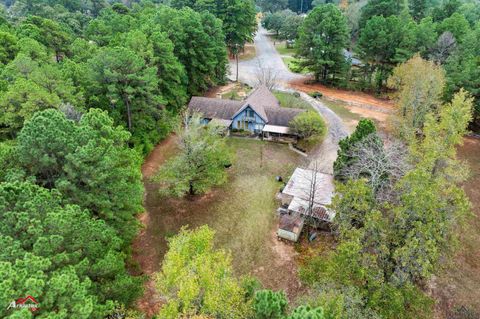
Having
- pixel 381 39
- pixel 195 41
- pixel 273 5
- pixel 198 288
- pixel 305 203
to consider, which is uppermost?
pixel 273 5

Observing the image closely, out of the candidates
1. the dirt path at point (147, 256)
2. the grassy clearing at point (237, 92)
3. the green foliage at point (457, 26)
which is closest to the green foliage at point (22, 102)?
the dirt path at point (147, 256)

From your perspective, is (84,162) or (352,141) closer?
(84,162)

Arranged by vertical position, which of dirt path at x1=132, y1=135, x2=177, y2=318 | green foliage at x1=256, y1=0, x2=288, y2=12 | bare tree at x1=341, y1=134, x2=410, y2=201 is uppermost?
green foliage at x1=256, y1=0, x2=288, y2=12

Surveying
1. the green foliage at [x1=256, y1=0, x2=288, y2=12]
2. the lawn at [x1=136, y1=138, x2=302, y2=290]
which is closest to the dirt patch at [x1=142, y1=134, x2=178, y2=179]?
the lawn at [x1=136, y1=138, x2=302, y2=290]

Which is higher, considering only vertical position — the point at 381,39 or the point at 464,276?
the point at 381,39

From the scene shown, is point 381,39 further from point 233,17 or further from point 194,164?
point 194,164

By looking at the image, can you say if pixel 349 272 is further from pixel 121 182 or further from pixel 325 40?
pixel 325 40

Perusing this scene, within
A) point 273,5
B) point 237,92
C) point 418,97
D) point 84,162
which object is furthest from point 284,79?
point 273,5

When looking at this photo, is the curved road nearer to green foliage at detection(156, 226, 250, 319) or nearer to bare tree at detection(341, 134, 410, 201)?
bare tree at detection(341, 134, 410, 201)
